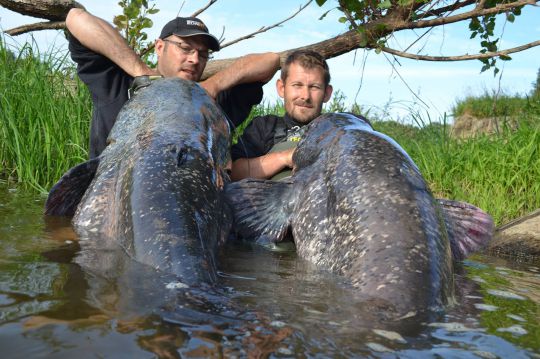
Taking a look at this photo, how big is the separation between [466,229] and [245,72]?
223 centimetres

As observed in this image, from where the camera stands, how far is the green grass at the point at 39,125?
18.9 ft

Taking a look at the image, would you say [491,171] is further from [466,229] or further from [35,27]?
[35,27]

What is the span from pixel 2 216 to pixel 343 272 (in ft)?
8.14

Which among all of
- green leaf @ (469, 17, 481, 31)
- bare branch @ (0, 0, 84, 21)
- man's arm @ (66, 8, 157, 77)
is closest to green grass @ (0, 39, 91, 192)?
bare branch @ (0, 0, 84, 21)

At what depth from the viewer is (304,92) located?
4719 mm

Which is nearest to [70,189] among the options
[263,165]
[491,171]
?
[263,165]

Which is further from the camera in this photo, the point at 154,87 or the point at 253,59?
the point at 253,59

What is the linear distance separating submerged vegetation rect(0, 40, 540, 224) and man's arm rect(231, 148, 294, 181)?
1.96 meters

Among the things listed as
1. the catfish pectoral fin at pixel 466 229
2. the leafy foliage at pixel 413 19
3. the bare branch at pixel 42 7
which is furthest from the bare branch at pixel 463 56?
the bare branch at pixel 42 7

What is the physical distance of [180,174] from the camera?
301 centimetres

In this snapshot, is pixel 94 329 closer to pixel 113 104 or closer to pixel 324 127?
pixel 324 127

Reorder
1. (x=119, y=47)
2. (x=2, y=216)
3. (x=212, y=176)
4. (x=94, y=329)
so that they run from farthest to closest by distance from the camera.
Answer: (x=119, y=47) → (x=2, y=216) → (x=212, y=176) → (x=94, y=329)

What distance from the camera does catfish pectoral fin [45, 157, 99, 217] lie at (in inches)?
139

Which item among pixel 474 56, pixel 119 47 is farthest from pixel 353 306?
pixel 474 56
